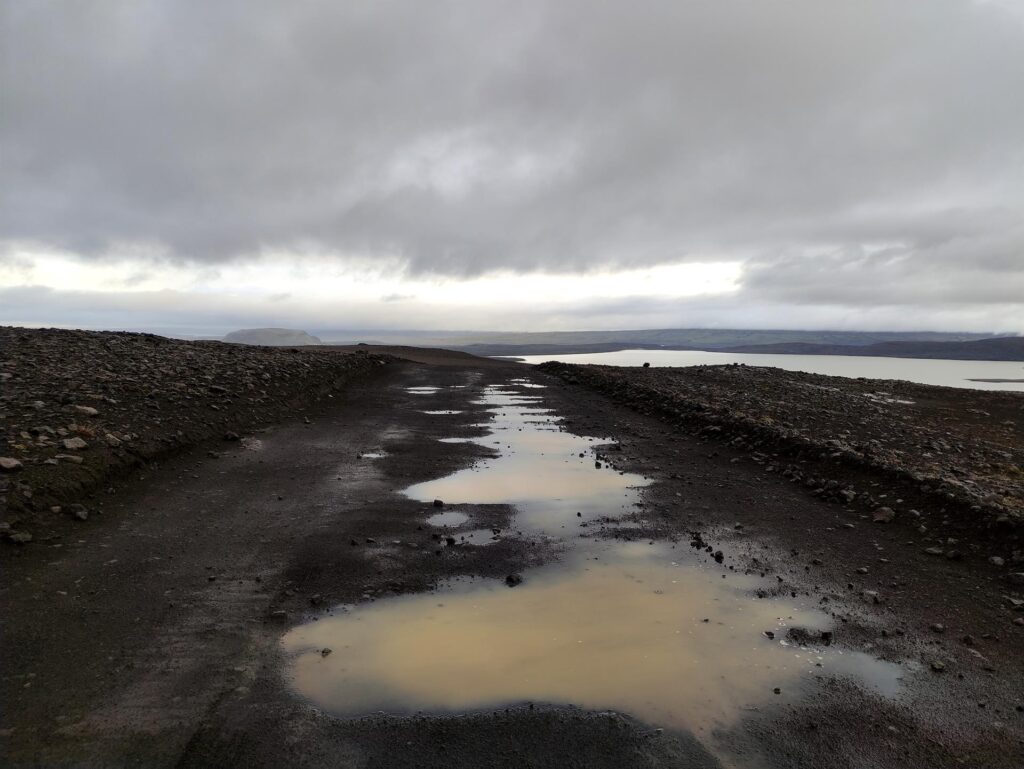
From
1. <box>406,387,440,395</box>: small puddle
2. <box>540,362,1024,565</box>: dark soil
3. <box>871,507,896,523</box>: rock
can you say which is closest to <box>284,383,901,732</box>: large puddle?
<box>871,507,896,523</box>: rock

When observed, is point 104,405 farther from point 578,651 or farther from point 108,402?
point 578,651

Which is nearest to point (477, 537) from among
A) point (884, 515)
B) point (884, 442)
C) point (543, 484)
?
point (543, 484)

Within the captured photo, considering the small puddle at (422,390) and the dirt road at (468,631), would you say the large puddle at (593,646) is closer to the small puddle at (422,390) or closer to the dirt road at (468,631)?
the dirt road at (468,631)

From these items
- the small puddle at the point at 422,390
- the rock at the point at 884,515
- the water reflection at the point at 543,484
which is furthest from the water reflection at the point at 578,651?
the small puddle at the point at 422,390

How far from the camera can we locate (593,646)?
184 inches

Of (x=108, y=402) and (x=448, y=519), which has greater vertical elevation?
(x=108, y=402)

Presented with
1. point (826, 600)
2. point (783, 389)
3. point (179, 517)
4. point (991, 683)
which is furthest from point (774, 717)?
point (783, 389)

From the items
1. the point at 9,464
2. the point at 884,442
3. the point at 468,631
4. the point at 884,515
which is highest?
the point at 9,464

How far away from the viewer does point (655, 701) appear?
3963mm

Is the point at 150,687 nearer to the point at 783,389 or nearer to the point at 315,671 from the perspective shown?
the point at 315,671

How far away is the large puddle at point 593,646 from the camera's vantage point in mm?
4008

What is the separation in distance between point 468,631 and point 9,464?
6556mm

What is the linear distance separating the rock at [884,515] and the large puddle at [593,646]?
2.98 metres

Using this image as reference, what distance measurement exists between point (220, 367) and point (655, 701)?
17.2m
